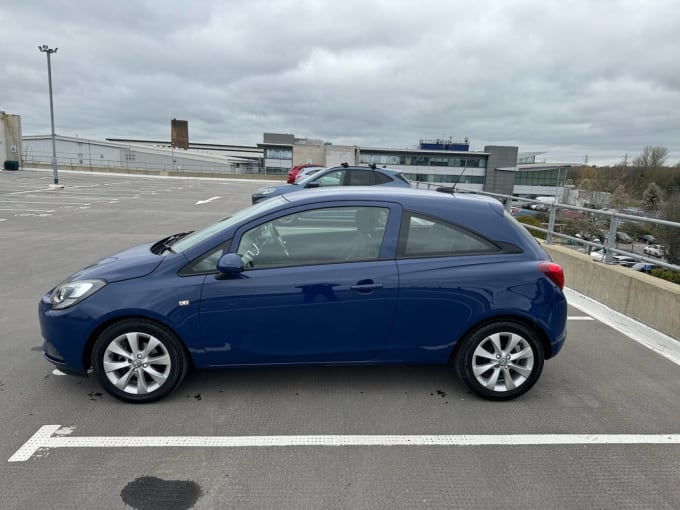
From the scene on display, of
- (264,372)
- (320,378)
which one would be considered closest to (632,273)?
(320,378)

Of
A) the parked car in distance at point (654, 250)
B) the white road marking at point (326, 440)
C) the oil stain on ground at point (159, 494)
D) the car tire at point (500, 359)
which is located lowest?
the oil stain on ground at point (159, 494)

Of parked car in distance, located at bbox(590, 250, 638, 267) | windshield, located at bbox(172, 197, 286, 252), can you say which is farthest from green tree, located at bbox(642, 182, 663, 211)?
windshield, located at bbox(172, 197, 286, 252)

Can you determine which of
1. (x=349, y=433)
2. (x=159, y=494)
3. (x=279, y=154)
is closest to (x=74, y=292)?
(x=159, y=494)

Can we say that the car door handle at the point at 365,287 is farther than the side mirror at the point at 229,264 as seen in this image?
Yes

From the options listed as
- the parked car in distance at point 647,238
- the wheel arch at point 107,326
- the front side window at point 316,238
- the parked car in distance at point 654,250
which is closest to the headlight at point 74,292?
the wheel arch at point 107,326

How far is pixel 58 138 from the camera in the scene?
64375 mm

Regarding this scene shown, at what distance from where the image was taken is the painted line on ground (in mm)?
4554

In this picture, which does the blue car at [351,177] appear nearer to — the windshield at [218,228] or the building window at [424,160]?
the windshield at [218,228]

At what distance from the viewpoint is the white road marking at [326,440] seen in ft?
9.54

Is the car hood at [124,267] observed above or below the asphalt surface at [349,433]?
above

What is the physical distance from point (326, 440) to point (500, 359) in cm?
145

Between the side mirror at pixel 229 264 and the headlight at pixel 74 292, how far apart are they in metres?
0.88

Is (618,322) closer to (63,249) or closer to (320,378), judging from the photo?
(320,378)

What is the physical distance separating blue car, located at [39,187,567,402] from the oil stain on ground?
0.86 meters
